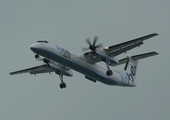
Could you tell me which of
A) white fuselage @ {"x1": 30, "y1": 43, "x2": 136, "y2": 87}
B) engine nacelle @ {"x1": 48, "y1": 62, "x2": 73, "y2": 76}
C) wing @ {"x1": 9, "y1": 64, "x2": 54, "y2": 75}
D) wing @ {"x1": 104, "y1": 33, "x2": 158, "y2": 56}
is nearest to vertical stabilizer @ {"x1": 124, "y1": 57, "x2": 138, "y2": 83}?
white fuselage @ {"x1": 30, "y1": 43, "x2": 136, "y2": 87}

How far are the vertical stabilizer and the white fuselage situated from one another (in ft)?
5.84

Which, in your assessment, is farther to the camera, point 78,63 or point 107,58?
point 107,58

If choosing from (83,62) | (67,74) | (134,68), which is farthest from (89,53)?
(134,68)

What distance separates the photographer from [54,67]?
42.8 m

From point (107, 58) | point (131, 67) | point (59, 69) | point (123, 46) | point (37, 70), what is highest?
point (131, 67)

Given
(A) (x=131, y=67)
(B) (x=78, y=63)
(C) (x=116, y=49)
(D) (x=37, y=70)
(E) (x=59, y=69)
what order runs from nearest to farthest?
1. (B) (x=78, y=63)
2. (C) (x=116, y=49)
3. (E) (x=59, y=69)
4. (D) (x=37, y=70)
5. (A) (x=131, y=67)

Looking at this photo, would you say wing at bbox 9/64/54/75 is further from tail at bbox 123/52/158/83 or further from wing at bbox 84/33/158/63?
tail at bbox 123/52/158/83

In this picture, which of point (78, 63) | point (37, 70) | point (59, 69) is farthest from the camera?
point (37, 70)

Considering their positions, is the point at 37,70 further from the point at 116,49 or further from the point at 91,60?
the point at 116,49

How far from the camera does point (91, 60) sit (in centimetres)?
4072

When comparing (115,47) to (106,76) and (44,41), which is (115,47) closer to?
(106,76)

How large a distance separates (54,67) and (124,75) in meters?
7.04

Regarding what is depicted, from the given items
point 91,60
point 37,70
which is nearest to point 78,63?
point 91,60

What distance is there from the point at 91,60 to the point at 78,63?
172cm
